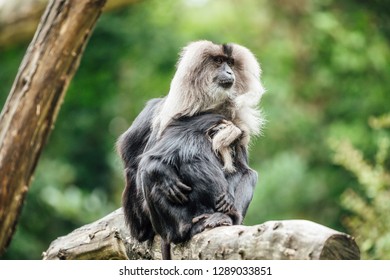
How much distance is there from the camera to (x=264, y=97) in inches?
646

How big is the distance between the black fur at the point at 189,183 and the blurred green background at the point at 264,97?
674 cm

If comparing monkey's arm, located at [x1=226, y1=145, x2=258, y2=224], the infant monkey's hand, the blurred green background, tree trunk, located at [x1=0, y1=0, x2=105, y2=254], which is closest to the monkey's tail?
monkey's arm, located at [x1=226, y1=145, x2=258, y2=224]

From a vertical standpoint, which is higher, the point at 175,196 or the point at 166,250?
the point at 175,196

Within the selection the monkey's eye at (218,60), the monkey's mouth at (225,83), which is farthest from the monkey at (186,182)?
the monkey's eye at (218,60)

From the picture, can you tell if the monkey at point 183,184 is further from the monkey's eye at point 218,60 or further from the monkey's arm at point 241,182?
the monkey's eye at point 218,60

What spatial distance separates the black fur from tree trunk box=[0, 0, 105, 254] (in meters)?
0.93

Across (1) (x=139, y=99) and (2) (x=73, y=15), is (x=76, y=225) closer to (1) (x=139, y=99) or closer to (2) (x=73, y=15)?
(1) (x=139, y=99)

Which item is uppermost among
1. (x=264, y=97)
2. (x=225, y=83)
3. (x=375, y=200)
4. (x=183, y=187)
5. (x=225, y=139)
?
(x=264, y=97)

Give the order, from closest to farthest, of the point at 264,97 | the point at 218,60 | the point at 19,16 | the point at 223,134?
the point at 223,134 → the point at 218,60 → the point at 19,16 → the point at 264,97

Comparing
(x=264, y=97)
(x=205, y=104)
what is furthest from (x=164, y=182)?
(x=264, y=97)

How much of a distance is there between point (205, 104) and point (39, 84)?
4.10 feet

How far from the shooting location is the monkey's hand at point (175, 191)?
5395 mm

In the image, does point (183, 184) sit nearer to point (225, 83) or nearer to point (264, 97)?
point (225, 83)
